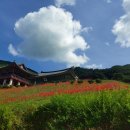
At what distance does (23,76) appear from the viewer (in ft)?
231

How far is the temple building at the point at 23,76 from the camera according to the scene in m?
66.2

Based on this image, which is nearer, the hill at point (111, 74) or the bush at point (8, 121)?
the bush at point (8, 121)

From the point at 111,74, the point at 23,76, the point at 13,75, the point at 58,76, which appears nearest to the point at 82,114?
the point at 58,76

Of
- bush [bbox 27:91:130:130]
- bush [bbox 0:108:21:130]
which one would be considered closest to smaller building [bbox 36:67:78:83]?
bush [bbox 0:108:21:130]

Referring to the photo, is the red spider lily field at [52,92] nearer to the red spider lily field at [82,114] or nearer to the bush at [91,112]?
the red spider lily field at [82,114]

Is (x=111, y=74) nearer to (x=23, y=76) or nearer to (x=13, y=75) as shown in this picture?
(x=23, y=76)

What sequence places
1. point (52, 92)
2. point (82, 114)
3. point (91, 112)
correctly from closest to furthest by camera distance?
point (91, 112), point (82, 114), point (52, 92)

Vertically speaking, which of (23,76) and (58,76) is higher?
(23,76)

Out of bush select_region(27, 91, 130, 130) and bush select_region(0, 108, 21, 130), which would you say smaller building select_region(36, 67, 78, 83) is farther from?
bush select_region(27, 91, 130, 130)

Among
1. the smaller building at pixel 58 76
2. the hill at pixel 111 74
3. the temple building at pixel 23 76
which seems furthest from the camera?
the temple building at pixel 23 76

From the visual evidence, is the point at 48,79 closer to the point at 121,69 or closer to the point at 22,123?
the point at 121,69

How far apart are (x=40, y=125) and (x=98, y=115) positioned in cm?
337

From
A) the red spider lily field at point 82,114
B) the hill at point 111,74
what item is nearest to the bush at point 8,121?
the red spider lily field at point 82,114

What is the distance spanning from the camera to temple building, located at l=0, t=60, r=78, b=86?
217ft
